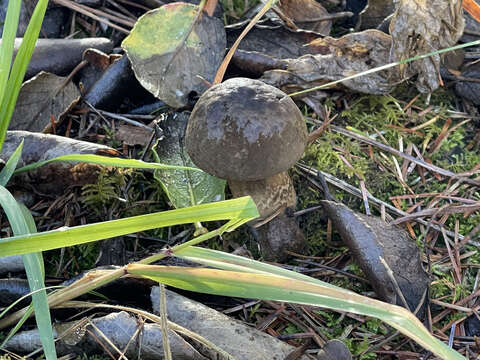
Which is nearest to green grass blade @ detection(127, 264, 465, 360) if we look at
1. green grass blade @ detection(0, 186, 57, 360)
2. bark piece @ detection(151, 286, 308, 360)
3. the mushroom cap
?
green grass blade @ detection(0, 186, 57, 360)

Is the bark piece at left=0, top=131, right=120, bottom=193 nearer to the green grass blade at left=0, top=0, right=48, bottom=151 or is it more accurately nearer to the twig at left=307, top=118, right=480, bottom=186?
the green grass blade at left=0, top=0, right=48, bottom=151

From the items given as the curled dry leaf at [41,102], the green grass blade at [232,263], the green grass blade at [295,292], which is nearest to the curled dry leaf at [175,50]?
the curled dry leaf at [41,102]

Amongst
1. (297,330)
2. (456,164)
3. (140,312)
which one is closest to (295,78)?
(456,164)

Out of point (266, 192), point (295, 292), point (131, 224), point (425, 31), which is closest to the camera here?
point (295, 292)

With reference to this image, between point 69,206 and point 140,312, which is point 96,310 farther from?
point 69,206

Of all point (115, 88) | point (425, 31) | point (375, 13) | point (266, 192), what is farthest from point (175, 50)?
point (425, 31)

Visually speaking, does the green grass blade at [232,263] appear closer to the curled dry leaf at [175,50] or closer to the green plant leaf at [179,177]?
the green plant leaf at [179,177]

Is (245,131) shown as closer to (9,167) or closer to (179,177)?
(179,177)
